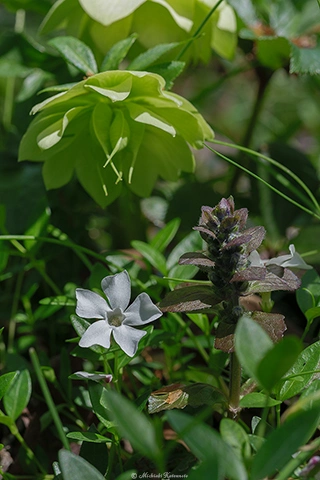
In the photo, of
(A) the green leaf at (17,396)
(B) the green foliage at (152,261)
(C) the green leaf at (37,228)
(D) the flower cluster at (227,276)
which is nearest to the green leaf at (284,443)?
(B) the green foliage at (152,261)

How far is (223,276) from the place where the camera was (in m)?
0.41

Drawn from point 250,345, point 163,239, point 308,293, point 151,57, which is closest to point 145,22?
point 151,57

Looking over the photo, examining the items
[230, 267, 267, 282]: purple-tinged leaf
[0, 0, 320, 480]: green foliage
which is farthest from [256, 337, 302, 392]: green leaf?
[230, 267, 267, 282]: purple-tinged leaf

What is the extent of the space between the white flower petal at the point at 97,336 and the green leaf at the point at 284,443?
0.13 m

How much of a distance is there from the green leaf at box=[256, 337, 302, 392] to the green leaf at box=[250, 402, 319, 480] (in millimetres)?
21

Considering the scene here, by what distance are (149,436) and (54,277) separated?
1.56ft

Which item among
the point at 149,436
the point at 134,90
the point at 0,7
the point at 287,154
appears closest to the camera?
the point at 149,436

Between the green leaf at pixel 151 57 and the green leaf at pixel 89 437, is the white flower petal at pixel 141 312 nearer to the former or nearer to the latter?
the green leaf at pixel 89 437

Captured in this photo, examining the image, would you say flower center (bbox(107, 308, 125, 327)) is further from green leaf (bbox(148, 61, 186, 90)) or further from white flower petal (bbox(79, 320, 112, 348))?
green leaf (bbox(148, 61, 186, 90))

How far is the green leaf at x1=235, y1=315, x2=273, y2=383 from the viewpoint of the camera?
12.1 inches

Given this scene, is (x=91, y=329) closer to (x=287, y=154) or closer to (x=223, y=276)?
(x=223, y=276)

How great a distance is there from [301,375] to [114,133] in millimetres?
256

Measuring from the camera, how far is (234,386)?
0.43 m

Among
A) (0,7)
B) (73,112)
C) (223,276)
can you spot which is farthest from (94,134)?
(0,7)
